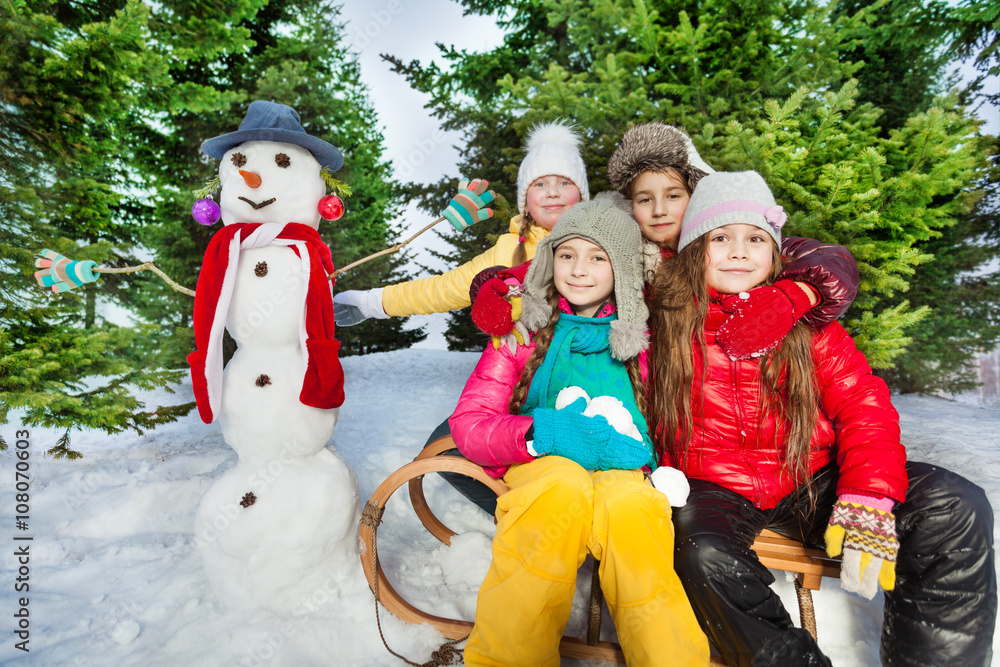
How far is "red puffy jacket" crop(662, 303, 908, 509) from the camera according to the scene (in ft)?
5.65

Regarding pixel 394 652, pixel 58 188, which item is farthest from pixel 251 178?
pixel 58 188

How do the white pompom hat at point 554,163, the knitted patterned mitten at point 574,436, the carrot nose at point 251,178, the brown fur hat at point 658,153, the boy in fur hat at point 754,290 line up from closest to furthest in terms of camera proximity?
the knitted patterned mitten at point 574,436 → the boy in fur hat at point 754,290 → the carrot nose at point 251,178 → the brown fur hat at point 658,153 → the white pompom hat at point 554,163

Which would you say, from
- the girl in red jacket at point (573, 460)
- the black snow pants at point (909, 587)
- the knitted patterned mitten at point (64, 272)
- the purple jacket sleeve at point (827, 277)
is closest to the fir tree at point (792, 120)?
the purple jacket sleeve at point (827, 277)

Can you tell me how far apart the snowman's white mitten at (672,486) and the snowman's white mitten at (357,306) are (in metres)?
1.43

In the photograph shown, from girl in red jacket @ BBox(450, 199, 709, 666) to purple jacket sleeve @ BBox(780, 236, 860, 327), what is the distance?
0.57 meters

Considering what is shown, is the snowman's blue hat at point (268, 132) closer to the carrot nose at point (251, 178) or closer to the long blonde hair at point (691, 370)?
the carrot nose at point (251, 178)

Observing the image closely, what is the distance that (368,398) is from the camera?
4477 millimetres

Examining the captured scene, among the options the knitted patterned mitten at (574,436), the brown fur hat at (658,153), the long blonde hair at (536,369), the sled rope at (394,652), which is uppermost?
the brown fur hat at (658,153)

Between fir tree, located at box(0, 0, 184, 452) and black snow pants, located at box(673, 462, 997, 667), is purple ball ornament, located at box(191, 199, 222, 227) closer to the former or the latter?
fir tree, located at box(0, 0, 184, 452)

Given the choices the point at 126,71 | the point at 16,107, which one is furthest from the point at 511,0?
the point at 16,107

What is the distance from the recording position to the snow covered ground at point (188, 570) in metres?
1.64

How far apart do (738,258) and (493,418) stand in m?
1.08

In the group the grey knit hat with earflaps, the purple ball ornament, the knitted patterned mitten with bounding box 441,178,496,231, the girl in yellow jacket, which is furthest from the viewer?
the girl in yellow jacket

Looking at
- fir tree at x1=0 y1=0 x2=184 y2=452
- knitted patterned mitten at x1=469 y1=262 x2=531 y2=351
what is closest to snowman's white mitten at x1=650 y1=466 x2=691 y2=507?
knitted patterned mitten at x1=469 y1=262 x2=531 y2=351
